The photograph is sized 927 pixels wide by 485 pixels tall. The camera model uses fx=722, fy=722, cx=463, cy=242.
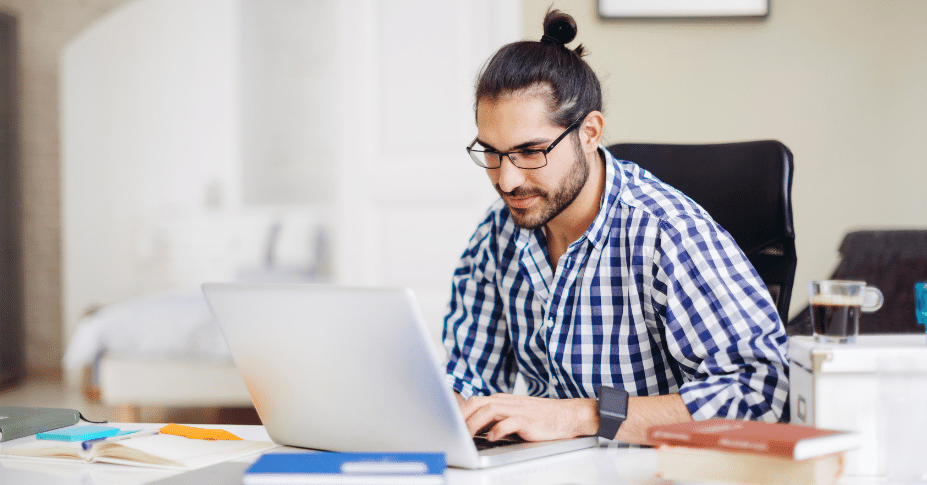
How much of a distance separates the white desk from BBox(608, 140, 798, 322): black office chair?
53cm

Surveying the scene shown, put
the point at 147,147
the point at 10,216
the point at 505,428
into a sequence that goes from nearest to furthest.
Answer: the point at 505,428
the point at 10,216
the point at 147,147

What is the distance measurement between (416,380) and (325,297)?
4.6 inches

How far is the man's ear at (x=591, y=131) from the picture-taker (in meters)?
1.19

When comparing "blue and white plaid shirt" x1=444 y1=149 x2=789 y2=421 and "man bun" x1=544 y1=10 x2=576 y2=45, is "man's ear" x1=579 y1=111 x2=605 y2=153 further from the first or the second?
"man bun" x1=544 y1=10 x2=576 y2=45

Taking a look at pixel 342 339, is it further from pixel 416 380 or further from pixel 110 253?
pixel 110 253

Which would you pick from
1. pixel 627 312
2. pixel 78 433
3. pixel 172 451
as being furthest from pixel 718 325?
pixel 78 433

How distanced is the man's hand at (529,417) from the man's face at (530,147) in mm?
367

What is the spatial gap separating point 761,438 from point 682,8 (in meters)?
2.09

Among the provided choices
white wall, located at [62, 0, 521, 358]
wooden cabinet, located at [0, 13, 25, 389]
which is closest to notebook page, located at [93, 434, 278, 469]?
white wall, located at [62, 0, 521, 358]

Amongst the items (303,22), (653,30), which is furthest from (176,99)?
(653,30)

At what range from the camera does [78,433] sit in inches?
35.2

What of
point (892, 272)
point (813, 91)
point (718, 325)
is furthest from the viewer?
point (813, 91)

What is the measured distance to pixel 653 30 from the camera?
2.45 meters

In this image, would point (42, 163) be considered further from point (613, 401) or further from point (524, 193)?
point (613, 401)
